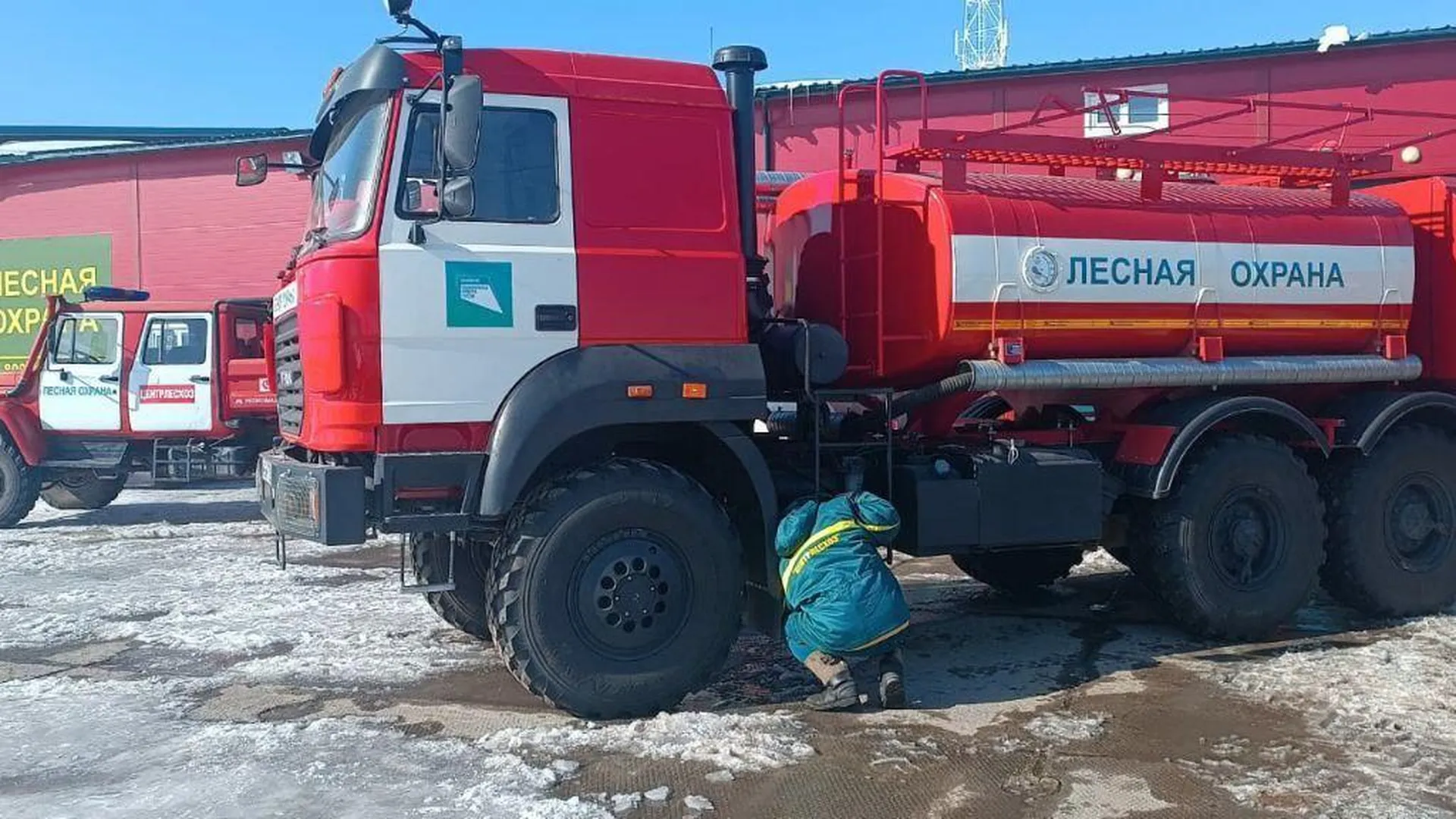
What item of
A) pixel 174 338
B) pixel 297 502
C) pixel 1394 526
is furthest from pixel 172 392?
pixel 1394 526

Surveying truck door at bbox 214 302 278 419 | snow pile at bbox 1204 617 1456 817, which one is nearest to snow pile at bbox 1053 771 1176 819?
snow pile at bbox 1204 617 1456 817

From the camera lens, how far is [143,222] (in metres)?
19.9

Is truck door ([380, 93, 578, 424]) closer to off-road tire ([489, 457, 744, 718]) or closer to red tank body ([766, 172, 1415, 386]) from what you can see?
off-road tire ([489, 457, 744, 718])

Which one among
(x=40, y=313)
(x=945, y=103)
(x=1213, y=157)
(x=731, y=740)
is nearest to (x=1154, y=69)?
(x=945, y=103)

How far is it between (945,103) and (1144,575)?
10641mm

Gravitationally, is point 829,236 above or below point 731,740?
above

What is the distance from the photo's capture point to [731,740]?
5152 mm

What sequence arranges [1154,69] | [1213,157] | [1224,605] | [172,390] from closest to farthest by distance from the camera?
[1224,605] → [1213,157] → [172,390] → [1154,69]

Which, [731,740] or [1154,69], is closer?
[731,740]

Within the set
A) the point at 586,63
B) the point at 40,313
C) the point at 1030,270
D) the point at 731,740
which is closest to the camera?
the point at 731,740

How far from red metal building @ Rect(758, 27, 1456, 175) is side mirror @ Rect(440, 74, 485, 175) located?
9.92 metres

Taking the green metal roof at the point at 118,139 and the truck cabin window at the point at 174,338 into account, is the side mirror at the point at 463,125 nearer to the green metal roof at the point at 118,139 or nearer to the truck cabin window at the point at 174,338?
the truck cabin window at the point at 174,338

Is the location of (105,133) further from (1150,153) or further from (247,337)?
(1150,153)

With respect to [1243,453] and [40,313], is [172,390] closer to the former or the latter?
[40,313]
